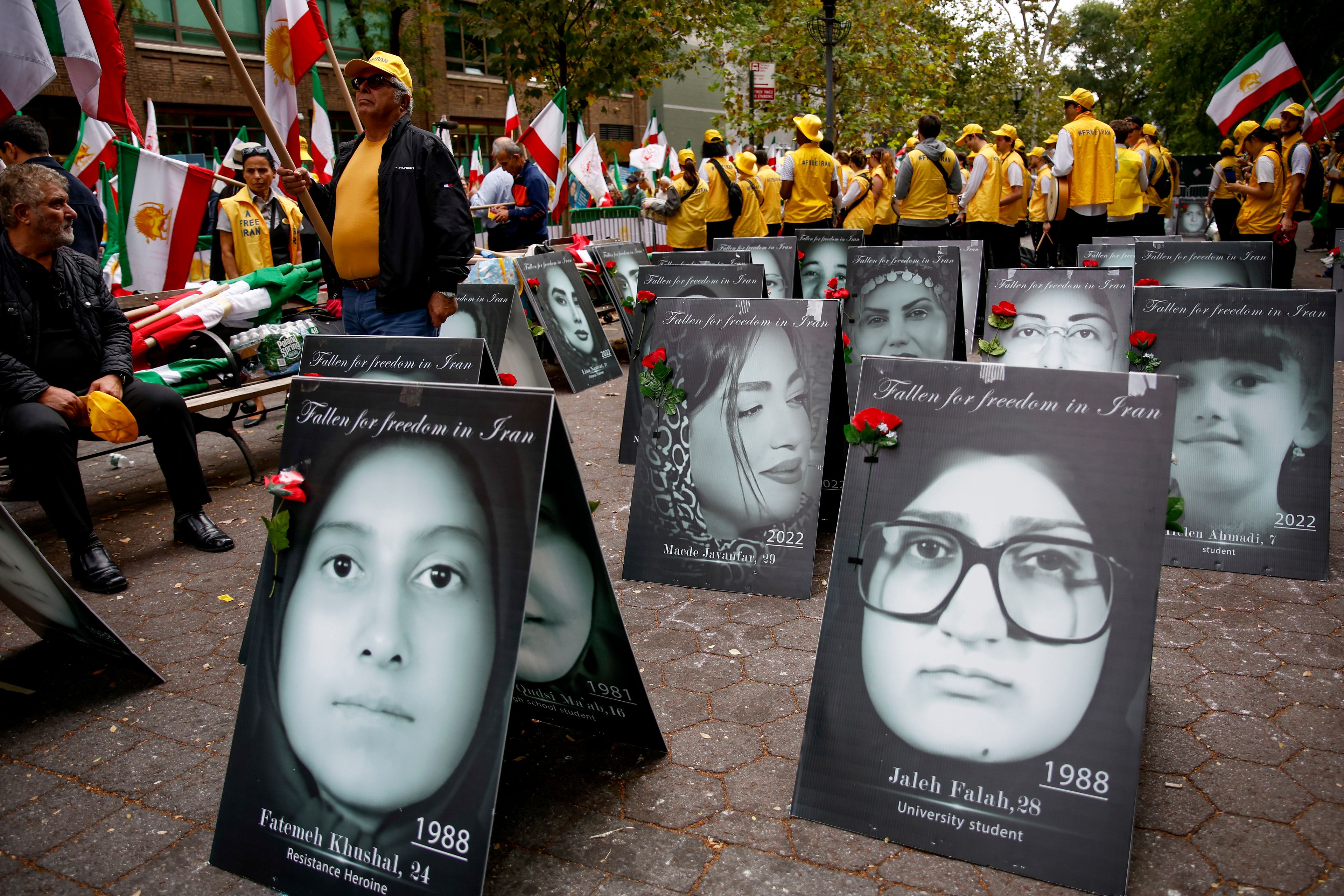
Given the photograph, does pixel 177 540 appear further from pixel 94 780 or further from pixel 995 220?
pixel 995 220

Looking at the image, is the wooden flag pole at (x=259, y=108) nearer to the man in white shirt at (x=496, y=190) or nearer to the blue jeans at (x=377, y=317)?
the blue jeans at (x=377, y=317)

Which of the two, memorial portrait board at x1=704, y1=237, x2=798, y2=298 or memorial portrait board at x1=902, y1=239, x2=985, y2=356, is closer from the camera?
memorial portrait board at x1=902, y1=239, x2=985, y2=356

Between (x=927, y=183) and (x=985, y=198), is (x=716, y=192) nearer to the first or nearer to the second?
(x=927, y=183)

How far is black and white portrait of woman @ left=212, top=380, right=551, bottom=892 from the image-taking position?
2152mm

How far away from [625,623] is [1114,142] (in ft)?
28.4

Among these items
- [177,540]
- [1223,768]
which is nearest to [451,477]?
[1223,768]

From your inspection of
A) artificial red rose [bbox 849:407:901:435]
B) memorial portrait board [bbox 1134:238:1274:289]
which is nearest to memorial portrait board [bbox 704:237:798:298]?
memorial portrait board [bbox 1134:238:1274:289]

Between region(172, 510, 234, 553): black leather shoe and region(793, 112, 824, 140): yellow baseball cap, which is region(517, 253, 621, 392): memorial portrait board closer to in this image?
region(172, 510, 234, 553): black leather shoe

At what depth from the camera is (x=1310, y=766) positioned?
2.68 metres

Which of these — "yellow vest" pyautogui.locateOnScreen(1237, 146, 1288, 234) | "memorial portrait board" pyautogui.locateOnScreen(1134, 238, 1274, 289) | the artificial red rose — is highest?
"yellow vest" pyautogui.locateOnScreen(1237, 146, 1288, 234)

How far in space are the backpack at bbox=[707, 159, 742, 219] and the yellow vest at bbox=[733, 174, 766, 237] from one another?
0.26 ft

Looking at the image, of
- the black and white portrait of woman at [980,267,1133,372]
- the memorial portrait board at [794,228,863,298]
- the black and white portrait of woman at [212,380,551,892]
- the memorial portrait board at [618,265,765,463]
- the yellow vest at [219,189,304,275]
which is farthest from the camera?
the memorial portrait board at [794,228,863,298]

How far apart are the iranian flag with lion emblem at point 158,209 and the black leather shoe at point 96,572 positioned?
10.7 feet

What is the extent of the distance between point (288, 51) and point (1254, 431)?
5359mm
